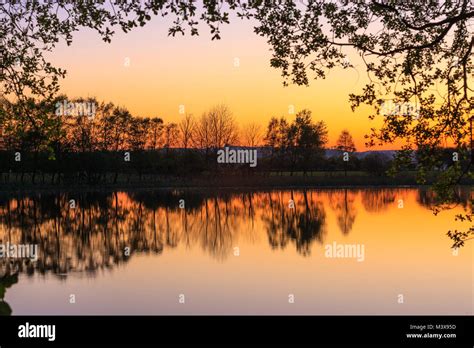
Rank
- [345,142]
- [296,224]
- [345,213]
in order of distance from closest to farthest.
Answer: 1. [296,224]
2. [345,213]
3. [345,142]

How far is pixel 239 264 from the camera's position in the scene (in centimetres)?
2455

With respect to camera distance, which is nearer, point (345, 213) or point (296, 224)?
point (296, 224)

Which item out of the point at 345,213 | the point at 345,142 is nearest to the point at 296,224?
the point at 345,213

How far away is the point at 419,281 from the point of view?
20438 mm

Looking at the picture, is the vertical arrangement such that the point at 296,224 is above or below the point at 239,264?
above

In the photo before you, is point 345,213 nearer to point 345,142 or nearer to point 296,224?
point 296,224

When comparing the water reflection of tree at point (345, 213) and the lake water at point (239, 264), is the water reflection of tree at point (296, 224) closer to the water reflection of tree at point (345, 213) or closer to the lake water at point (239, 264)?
the lake water at point (239, 264)

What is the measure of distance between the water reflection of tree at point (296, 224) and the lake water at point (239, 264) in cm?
13

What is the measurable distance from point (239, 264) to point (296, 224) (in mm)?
13600

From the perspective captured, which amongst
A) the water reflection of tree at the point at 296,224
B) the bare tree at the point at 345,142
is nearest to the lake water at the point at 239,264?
the water reflection of tree at the point at 296,224

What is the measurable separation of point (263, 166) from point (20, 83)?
8674 cm

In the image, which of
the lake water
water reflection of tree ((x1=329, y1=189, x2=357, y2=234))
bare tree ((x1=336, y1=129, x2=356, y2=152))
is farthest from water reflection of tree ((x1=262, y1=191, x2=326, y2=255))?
bare tree ((x1=336, y1=129, x2=356, y2=152))

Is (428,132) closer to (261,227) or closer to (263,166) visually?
(261,227)

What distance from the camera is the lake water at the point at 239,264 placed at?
17.5 m
